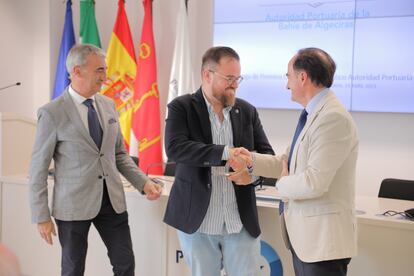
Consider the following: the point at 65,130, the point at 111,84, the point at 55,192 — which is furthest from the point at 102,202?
the point at 111,84

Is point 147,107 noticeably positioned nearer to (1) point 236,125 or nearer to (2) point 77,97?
(2) point 77,97

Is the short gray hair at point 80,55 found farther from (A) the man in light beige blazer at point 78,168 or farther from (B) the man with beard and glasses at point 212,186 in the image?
(B) the man with beard and glasses at point 212,186

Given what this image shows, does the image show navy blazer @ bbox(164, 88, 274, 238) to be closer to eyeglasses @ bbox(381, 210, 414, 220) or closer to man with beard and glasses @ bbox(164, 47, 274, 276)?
man with beard and glasses @ bbox(164, 47, 274, 276)

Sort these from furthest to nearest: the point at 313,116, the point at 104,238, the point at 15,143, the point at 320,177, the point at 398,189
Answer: the point at 15,143
the point at 398,189
the point at 104,238
the point at 313,116
the point at 320,177

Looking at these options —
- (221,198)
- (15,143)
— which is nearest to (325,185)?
(221,198)

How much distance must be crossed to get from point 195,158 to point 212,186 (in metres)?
0.18

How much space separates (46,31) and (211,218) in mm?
3771

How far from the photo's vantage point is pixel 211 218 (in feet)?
7.22

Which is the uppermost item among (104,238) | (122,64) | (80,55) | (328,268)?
(122,64)

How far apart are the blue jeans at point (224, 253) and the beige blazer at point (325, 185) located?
35 centimetres

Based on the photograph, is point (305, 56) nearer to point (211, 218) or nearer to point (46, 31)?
point (211, 218)

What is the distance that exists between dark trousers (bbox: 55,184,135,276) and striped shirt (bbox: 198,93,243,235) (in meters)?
0.54

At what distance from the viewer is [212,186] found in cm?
222

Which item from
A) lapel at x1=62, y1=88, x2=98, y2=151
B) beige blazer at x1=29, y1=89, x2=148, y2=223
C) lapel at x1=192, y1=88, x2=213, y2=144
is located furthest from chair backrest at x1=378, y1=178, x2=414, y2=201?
lapel at x1=62, y1=88, x2=98, y2=151
